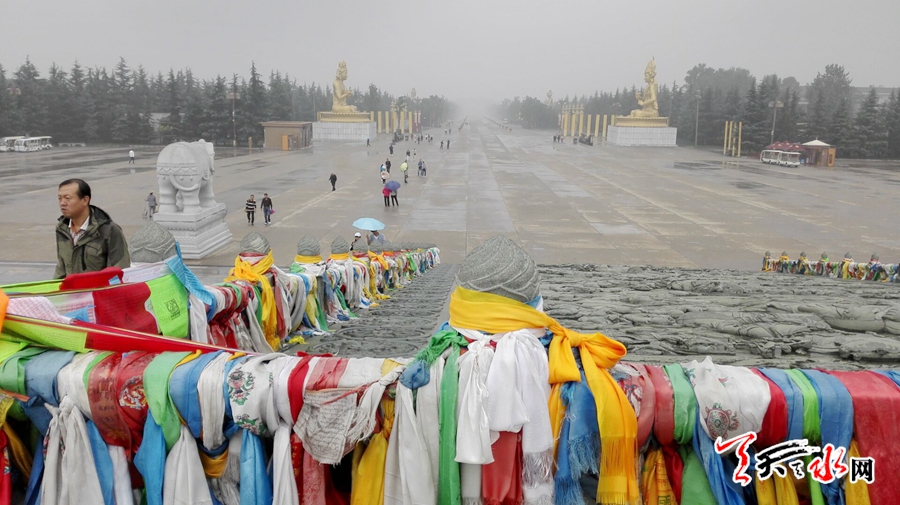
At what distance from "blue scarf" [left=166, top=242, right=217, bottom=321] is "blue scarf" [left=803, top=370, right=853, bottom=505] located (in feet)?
9.24

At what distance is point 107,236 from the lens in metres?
3.68

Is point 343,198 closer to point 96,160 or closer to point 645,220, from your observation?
point 645,220

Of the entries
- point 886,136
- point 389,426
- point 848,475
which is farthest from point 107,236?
point 886,136

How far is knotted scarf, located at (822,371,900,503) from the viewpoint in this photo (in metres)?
1.97

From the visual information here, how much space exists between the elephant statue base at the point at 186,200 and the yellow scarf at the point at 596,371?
12.1 meters

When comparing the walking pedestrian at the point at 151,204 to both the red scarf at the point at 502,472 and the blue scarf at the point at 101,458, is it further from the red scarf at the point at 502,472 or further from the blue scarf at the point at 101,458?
the red scarf at the point at 502,472

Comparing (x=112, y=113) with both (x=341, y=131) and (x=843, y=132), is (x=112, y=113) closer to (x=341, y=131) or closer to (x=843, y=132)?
(x=341, y=131)

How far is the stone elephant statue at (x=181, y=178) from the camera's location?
1330cm

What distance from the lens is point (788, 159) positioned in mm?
40094

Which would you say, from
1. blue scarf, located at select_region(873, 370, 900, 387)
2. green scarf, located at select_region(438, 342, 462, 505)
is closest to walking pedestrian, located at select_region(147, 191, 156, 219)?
green scarf, located at select_region(438, 342, 462, 505)

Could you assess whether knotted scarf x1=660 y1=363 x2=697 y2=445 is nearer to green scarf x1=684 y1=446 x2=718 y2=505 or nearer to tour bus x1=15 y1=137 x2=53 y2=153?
green scarf x1=684 y1=446 x2=718 y2=505

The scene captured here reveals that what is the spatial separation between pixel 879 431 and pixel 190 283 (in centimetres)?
309

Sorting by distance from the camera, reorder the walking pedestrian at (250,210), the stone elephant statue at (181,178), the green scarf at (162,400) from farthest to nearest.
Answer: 1. the walking pedestrian at (250,210)
2. the stone elephant statue at (181,178)
3. the green scarf at (162,400)

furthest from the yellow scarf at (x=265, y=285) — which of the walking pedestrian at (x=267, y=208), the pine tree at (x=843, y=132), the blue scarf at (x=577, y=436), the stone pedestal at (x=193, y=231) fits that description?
the pine tree at (x=843, y=132)
